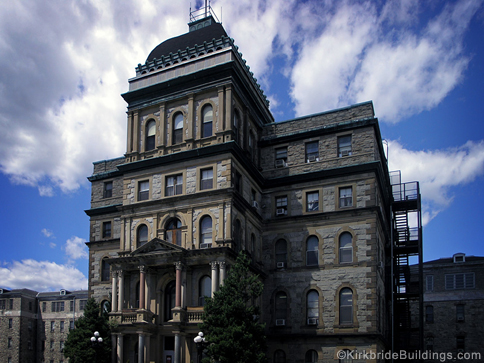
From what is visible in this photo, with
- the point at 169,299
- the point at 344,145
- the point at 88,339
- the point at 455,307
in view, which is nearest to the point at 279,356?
the point at 169,299

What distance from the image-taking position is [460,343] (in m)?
54.2

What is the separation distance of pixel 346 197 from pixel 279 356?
11.7m

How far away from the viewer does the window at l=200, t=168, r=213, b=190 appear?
35938 millimetres

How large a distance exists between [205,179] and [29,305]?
58515 millimetres

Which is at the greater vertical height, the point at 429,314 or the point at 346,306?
the point at 346,306

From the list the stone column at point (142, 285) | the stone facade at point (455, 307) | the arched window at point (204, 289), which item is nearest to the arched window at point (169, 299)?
the stone column at point (142, 285)

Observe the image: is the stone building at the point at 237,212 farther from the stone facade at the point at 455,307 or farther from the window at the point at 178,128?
the stone facade at the point at 455,307

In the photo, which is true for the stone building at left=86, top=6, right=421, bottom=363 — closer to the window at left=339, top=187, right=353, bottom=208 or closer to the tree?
the window at left=339, top=187, right=353, bottom=208

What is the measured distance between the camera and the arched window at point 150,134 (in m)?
38.8

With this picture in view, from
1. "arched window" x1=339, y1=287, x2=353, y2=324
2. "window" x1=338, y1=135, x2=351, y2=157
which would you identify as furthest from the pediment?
"window" x1=338, y1=135, x2=351, y2=157

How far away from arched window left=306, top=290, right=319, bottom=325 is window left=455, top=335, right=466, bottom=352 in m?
24.8

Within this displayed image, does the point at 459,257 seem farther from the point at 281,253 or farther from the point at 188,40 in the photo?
the point at 188,40

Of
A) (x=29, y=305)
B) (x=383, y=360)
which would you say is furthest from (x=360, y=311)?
(x=29, y=305)

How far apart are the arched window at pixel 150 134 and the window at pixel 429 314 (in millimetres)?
35043
